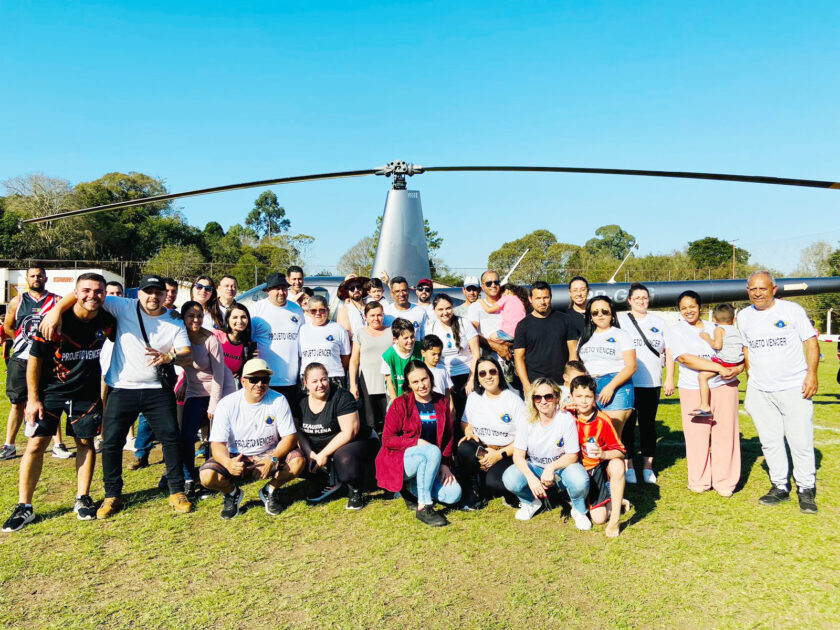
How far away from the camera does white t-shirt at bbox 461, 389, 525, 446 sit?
4.53 m

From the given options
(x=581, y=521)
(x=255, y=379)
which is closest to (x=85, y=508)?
(x=255, y=379)

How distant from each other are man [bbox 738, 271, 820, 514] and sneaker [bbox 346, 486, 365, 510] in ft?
10.8

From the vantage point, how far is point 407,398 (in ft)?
14.9

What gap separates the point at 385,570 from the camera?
3.41 meters

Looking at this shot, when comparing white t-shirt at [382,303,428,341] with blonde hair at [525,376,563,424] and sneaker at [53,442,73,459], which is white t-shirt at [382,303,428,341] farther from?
sneaker at [53,442,73,459]

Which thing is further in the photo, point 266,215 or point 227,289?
point 266,215

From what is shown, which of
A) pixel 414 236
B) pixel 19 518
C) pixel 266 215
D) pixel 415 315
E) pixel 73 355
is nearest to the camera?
pixel 19 518

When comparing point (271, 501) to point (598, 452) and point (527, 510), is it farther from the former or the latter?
point (598, 452)

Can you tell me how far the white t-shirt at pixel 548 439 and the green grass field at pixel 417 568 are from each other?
0.51 meters

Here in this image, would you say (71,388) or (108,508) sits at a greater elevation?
(71,388)

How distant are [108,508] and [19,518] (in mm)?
574

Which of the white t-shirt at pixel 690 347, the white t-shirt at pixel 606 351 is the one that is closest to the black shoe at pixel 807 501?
the white t-shirt at pixel 690 347

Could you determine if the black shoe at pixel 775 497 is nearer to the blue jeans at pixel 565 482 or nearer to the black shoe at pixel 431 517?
the blue jeans at pixel 565 482

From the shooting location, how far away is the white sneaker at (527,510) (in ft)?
13.9
